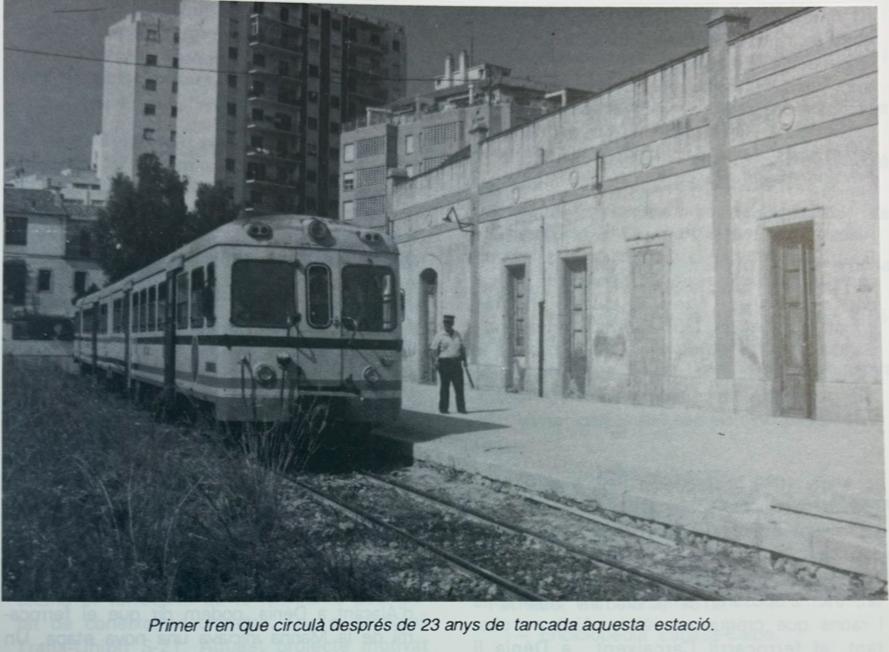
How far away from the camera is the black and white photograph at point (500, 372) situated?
4.56 metres

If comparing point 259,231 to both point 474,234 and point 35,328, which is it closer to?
point 35,328

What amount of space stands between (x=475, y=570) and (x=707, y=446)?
3.89 m

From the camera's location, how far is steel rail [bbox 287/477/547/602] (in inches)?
181

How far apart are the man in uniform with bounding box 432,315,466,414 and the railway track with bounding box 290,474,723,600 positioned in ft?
15.1

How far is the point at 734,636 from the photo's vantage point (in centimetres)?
452

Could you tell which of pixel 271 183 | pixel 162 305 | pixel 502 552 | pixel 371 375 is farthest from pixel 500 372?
pixel 271 183

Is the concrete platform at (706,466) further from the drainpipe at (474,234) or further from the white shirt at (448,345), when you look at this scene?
the drainpipe at (474,234)

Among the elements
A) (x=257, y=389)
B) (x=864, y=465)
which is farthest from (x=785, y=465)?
(x=257, y=389)

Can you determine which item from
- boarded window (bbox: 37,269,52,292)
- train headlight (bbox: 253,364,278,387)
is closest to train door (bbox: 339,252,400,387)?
train headlight (bbox: 253,364,278,387)

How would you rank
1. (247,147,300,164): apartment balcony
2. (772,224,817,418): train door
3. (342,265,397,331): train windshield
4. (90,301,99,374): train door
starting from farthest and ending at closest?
1. (247,147,300,164): apartment balcony
2. (90,301,99,374): train door
3. (772,224,817,418): train door
4. (342,265,397,331): train windshield

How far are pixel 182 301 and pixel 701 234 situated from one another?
729 centimetres

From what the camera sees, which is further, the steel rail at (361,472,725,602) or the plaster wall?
the plaster wall

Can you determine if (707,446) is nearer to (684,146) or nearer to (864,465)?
(864,465)

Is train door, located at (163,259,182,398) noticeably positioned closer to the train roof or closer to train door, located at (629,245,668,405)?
the train roof
